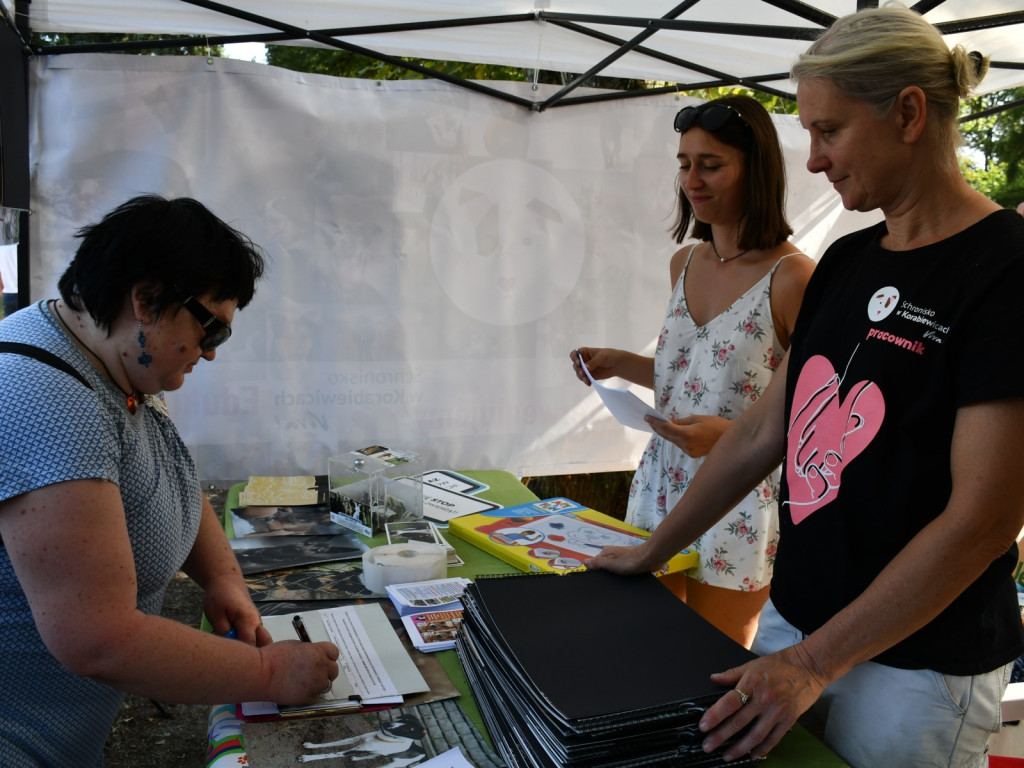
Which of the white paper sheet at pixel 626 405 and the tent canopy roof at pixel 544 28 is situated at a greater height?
the tent canopy roof at pixel 544 28

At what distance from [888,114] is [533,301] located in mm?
2275

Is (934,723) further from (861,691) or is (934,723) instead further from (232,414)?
(232,414)

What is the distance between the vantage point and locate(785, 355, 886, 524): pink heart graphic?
3.60 ft

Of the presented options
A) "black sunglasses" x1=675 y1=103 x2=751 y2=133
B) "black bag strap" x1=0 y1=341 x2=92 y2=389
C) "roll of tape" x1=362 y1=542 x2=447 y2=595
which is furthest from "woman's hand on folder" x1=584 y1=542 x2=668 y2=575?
"black sunglasses" x1=675 y1=103 x2=751 y2=133

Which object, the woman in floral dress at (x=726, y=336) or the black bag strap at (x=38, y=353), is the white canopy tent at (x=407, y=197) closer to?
the woman in floral dress at (x=726, y=336)

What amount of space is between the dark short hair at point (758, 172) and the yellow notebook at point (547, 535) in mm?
851

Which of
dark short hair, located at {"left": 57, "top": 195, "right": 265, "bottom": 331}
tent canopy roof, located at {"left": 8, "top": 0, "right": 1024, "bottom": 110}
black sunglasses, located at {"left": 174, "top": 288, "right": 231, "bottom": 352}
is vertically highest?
tent canopy roof, located at {"left": 8, "top": 0, "right": 1024, "bottom": 110}

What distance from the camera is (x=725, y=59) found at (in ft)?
10.4

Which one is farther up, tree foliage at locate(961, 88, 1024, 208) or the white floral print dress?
tree foliage at locate(961, 88, 1024, 208)

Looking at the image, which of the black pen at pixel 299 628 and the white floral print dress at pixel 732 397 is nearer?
the black pen at pixel 299 628

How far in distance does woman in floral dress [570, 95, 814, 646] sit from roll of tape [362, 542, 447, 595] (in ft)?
2.05

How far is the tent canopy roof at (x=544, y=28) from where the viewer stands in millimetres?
2488

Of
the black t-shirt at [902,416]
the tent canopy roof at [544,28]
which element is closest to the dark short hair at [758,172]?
the tent canopy roof at [544,28]

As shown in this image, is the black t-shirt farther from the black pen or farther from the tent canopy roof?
A: the tent canopy roof
